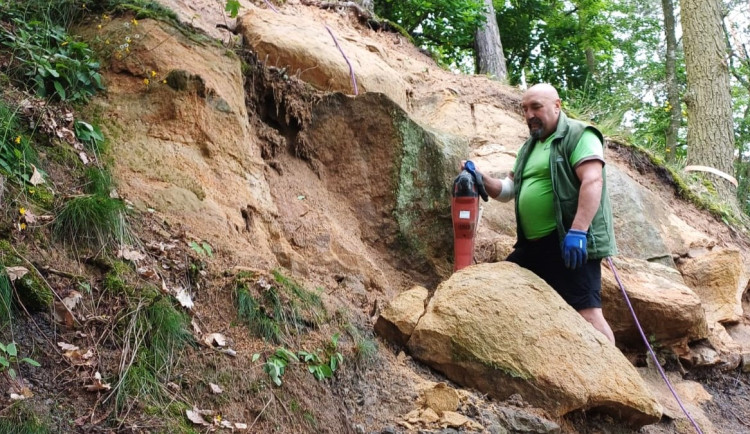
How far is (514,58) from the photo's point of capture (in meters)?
13.5

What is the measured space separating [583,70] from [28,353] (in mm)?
12372

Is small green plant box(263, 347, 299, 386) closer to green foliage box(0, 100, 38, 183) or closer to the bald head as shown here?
green foliage box(0, 100, 38, 183)

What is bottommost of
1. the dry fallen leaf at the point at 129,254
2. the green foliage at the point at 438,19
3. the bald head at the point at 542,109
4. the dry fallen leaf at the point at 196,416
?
the dry fallen leaf at the point at 196,416

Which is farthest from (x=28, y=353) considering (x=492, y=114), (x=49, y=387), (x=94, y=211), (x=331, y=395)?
(x=492, y=114)

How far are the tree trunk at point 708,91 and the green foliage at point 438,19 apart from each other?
306cm

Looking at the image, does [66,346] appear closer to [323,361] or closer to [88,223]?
[88,223]

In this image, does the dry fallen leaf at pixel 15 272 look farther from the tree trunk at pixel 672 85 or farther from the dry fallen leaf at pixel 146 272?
the tree trunk at pixel 672 85

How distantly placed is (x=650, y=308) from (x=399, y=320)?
2.35 meters

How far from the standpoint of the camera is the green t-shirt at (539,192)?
187 inches

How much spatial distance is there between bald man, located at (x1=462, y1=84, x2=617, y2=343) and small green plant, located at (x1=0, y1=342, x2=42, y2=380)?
3177 millimetres

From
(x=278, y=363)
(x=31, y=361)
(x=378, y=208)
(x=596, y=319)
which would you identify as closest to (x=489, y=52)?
(x=378, y=208)

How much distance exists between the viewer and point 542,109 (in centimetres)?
499

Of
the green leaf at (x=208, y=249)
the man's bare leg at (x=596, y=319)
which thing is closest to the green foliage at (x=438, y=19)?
the man's bare leg at (x=596, y=319)

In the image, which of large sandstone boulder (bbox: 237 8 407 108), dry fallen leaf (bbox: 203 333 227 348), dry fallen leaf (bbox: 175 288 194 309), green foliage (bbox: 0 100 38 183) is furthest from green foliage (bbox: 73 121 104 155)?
large sandstone boulder (bbox: 237 8 407 108)
